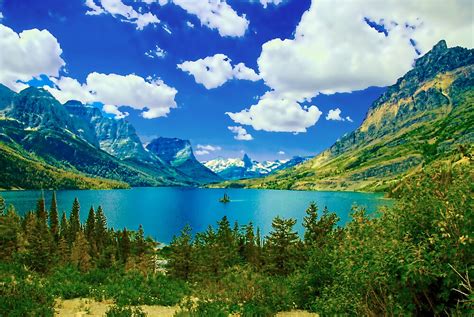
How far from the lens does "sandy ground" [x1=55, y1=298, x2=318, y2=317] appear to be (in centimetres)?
1571

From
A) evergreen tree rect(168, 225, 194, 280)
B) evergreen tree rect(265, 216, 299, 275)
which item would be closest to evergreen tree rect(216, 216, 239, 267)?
evergreen tree rect(168, 225, 194, 280)

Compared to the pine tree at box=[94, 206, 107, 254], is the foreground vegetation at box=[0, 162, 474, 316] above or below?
above

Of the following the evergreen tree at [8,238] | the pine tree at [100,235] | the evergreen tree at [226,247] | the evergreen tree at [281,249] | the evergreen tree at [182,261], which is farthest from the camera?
the pine tree at [100,235]

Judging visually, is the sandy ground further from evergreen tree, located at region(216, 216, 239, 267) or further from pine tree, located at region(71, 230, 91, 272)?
pine tree, located at region(71, 230, 91, 272)

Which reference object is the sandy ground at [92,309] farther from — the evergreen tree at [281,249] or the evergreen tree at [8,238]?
the evergreen tree at [8,238]

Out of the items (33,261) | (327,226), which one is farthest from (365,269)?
(327,226)

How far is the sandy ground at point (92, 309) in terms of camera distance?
15.7 m

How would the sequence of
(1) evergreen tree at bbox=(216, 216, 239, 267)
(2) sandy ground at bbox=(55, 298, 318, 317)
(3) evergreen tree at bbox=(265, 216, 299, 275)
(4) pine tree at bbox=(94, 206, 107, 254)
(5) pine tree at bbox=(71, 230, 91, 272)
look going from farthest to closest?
(4) pine tree at bbox=(94, 206, 107, 254) → (5) pine tree at bbox=(71, 230, 91, 272) → (1) evergreen tree at bbox=(216, 216, 239, 267) → (3) evergreen tree at bbox=(265, 216, 299, 275) → (2) sandy ground at bbox=(55, 298, 318, 317)

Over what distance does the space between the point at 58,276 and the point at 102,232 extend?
346 ft

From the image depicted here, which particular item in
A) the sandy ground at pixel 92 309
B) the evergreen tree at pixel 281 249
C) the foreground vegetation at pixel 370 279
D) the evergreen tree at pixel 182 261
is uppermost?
the foreground vegetation at pixel 370 279

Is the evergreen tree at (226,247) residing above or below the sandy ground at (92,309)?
below

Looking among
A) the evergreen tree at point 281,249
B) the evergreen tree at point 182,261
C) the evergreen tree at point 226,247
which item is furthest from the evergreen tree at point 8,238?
the evergreen tree at point 281,249

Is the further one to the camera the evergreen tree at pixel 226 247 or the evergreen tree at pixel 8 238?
the evergreen tree at pixel 226 247

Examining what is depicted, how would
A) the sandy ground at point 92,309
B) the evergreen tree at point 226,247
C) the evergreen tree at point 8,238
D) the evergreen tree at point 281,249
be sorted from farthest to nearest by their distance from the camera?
the evergreen tree at point 226,247 < the evergreen tree at point 8,238 < the evergreen tree at point 281,249 < the sandy ground at point 92,309
